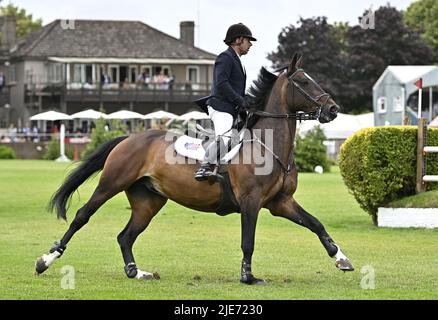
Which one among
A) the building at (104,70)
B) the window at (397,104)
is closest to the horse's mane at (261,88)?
the window at (397,104)

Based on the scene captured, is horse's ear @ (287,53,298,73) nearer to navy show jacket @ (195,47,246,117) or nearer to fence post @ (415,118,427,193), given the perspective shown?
navy show jacket @ (195,47,246,117)

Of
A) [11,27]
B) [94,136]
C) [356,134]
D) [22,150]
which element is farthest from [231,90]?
[11,27]

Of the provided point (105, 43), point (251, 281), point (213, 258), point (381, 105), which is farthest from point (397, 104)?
point (251, 281)

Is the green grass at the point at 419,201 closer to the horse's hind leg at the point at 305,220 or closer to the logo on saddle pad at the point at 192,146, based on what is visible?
the horse's hind leg at the point at 305,220

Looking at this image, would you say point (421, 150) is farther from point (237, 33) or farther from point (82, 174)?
point (82, 174)

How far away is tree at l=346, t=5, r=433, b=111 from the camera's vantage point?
85.6 meters

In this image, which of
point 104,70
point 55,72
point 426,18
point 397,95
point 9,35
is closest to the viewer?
point 397,95

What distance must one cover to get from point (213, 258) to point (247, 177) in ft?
9.45

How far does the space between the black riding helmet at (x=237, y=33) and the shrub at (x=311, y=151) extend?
31.3 metres

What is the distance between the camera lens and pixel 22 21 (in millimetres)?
118938

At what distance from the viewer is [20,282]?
12.2 m

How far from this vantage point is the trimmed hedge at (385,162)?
63.7 feet

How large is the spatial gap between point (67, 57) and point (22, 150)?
23.8m

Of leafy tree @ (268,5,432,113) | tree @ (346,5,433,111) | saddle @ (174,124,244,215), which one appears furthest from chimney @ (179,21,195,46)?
saddle @ (174,124,244,215)
